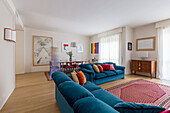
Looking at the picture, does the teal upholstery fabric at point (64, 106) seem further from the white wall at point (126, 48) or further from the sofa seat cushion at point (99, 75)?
the white wall at point (126, 48)

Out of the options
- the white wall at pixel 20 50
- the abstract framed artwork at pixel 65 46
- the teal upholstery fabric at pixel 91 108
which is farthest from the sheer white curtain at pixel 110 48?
the white wall at pixel 20 50

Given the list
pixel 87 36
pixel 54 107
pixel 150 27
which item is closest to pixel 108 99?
pixel 54 107

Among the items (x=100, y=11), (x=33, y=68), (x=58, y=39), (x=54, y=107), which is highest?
(x=100, y=11)

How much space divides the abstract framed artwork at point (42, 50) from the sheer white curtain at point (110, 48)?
3700 mm

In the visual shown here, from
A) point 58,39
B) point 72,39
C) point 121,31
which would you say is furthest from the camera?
point 72,39

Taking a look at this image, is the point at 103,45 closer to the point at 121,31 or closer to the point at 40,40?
the point at 121,31

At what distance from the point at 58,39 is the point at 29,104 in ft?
15.9

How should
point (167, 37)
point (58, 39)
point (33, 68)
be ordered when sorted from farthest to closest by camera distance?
1. point (58, 39)
2. point (33, 68)
3. point (167, 37)

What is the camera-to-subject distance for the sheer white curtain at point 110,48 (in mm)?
5270

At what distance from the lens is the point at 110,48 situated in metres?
5.74

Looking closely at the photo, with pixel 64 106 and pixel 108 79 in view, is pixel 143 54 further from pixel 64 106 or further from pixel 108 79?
pixel 64 106

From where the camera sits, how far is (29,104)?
2.03 metres

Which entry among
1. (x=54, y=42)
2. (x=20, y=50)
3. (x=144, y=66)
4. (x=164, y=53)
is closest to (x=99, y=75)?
(x=144, y=66)

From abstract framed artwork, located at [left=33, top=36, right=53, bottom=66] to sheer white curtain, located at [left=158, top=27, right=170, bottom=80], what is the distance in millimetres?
6216
